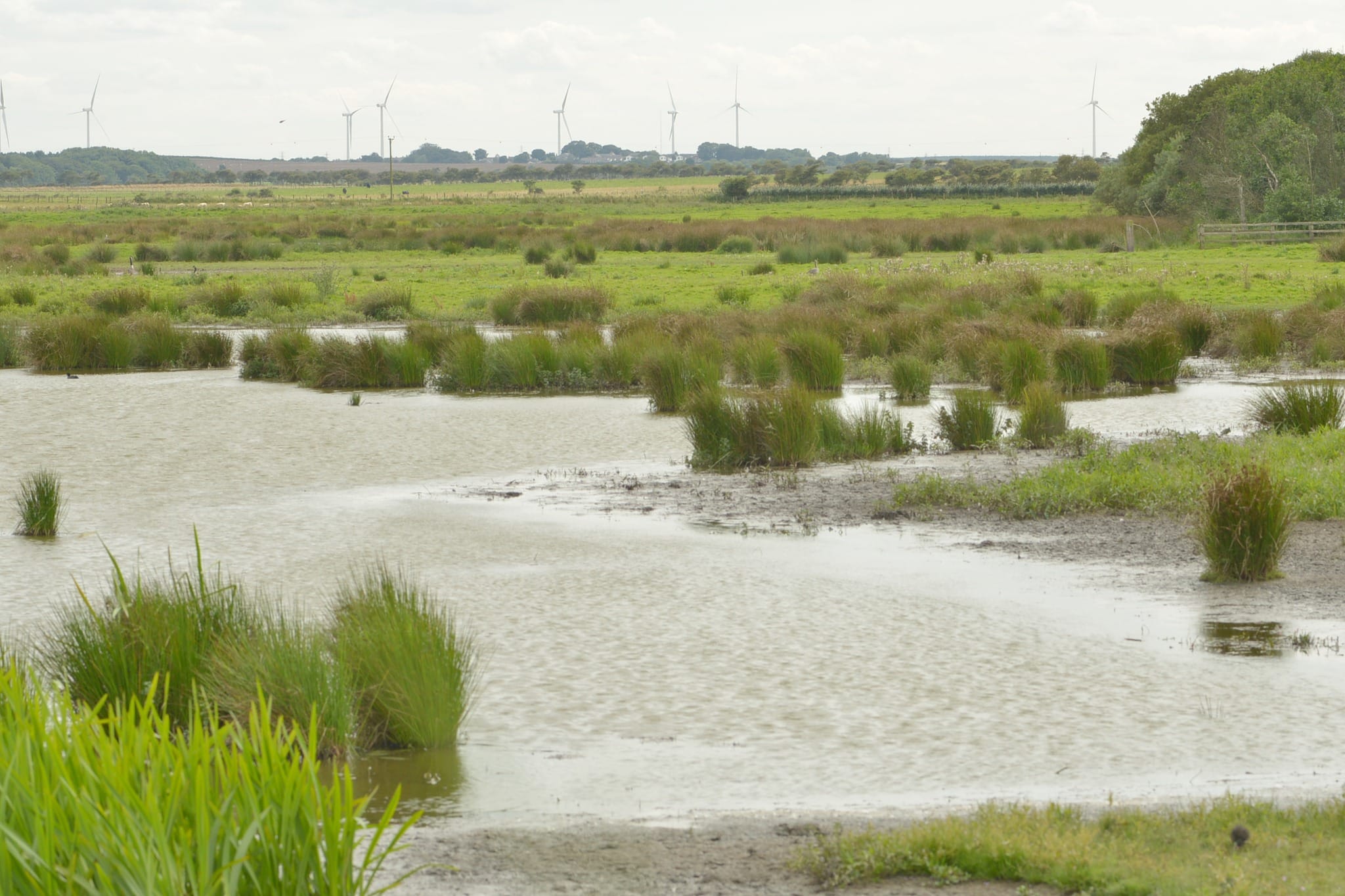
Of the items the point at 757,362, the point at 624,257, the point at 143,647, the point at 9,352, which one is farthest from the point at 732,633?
the point at 624,257

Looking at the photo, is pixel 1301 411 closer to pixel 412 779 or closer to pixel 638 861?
pixel 412 779

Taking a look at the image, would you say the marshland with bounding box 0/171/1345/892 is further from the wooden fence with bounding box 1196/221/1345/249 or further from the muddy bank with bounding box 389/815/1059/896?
the wooden fence with bounding box 1196/221/1345/249

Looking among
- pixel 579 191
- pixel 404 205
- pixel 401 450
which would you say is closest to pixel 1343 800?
pixel 401 450

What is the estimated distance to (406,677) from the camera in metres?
7.29

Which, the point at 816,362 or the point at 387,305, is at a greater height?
the point at 387,305

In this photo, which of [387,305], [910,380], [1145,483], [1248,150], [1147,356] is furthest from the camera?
[1248,150]

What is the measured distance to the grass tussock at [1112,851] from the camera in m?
5.23

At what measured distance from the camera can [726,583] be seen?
10.9m

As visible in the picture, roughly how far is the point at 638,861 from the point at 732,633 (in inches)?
149

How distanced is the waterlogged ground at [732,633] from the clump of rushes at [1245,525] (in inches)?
14.4

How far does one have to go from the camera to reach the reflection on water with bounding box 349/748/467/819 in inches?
259

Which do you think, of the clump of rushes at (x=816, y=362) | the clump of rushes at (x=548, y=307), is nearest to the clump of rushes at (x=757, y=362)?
the clump of rushes at (x=816, y=362)

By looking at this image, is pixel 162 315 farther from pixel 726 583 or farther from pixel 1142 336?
pixel 726 583

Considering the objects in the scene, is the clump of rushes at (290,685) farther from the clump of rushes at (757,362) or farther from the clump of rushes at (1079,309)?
the clump of rushes at (1079,309)
